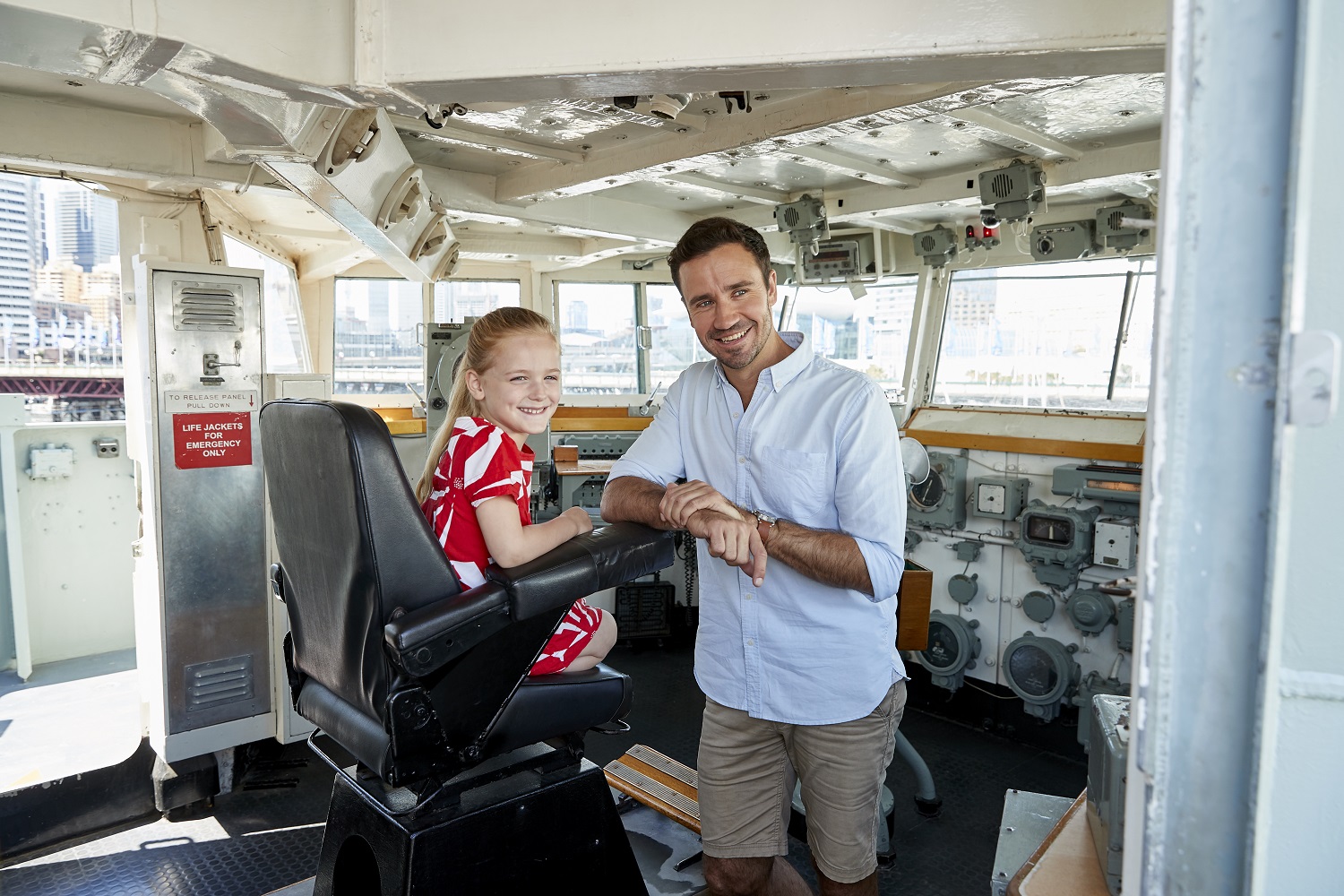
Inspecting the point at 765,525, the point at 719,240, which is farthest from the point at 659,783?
the point at 719,240

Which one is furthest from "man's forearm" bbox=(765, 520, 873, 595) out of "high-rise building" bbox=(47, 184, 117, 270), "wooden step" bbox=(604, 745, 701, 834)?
"high-rise building" bbox=(47, 184, 117, 270)

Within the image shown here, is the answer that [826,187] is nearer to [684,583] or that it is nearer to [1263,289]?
[684,583]

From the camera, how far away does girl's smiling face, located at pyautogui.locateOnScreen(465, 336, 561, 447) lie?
66.8 inches

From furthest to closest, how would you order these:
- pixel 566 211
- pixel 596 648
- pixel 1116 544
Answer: pixel 566 211 < pixel 1116 544 < pixel 596 648

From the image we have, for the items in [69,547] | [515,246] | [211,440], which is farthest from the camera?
[515,246]

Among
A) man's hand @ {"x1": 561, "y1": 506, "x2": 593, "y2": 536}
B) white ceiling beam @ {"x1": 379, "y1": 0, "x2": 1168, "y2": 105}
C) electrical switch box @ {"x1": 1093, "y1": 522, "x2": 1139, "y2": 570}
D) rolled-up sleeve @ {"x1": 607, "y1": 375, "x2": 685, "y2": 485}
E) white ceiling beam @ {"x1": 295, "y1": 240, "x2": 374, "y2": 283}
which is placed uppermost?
white ceiling beam @ {"x1": 295, "y1": 240, "x2": 374, "y2": 283}

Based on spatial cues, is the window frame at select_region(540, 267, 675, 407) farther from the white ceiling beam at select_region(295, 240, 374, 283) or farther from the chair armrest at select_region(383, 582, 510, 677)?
the chair armrest at select_region(383, 582, 510, 677)

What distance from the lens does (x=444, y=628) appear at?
1313 millimetres

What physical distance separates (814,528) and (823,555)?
0.28 feet

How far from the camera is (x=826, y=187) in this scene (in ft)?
16.1

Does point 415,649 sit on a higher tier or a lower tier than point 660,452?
lower

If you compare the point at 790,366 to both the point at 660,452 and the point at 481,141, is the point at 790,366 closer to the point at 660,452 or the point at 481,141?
the point at 660,452

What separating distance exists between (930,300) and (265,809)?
4.36 meters

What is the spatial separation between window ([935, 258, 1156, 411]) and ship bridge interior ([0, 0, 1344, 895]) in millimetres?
22
